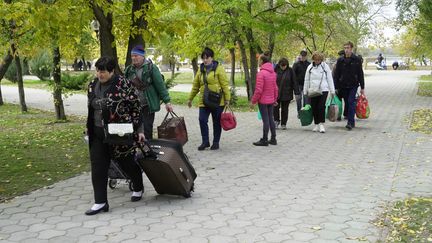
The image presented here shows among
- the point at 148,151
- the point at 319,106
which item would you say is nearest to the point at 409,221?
the point at 148,151

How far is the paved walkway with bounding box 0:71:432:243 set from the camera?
4723 millimetres

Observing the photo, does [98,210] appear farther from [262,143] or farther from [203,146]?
[262,143]

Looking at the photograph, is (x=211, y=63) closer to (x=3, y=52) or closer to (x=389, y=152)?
(x=389, y=152)

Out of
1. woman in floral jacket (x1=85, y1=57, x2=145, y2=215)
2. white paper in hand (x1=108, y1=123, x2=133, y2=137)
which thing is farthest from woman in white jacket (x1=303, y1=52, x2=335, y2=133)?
white paper in hand (x1=108, y1=123, x2=133, y2=137)

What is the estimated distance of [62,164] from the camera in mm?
8023

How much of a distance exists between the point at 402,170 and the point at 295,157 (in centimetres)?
176

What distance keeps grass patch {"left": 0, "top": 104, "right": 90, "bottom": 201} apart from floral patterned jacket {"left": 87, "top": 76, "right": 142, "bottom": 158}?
5.68 feet

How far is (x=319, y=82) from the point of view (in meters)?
10.7

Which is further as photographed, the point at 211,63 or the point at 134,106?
the point at 211,63

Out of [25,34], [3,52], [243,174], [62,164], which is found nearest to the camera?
[243,174]

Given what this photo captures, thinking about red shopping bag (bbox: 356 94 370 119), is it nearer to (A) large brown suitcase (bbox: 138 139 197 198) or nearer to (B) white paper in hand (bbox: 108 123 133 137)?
(A) large brown suitcase (bbox: 138 139 197 198)

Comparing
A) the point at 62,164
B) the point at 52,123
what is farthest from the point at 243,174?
the point at 52,123

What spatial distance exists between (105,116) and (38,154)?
4371 millimetres

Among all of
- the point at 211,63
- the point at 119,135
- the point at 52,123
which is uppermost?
the point at 211,63
